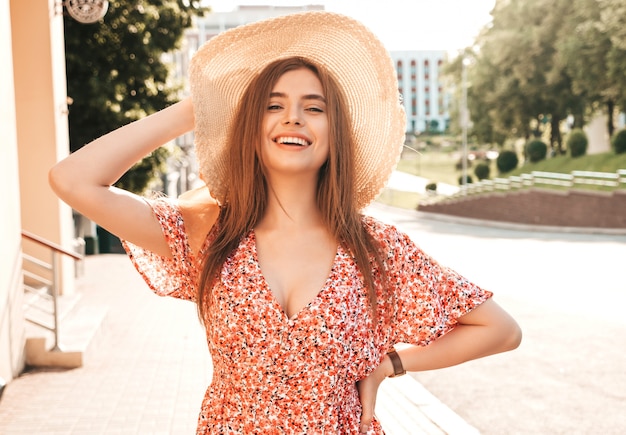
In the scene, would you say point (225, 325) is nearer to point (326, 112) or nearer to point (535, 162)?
point (326, 112)

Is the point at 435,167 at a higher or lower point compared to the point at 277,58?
lower

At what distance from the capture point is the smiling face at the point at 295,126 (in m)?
2.34

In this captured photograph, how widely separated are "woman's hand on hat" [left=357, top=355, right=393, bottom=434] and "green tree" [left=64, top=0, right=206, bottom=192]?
51.4 ft

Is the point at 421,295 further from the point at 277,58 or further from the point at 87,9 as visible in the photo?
the point at 87,9

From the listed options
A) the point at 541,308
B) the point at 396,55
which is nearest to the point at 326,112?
the point at 541,308

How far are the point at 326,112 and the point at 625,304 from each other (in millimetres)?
10086

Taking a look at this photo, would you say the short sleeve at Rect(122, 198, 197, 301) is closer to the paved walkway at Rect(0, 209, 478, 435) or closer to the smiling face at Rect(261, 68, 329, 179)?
the smiling face at Rect(261, 68, 329, 179)

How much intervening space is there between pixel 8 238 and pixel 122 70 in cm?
1161

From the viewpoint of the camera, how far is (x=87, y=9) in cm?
1144

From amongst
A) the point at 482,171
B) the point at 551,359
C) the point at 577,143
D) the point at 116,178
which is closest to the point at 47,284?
the point at 551,359

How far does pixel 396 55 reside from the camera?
16775 centimetres

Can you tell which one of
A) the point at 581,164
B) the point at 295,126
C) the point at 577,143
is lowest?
the point at 581,164

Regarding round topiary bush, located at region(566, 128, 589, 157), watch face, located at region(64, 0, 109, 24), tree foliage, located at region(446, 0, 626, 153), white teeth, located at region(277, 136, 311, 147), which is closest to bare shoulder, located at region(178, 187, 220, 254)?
white teeth, located at region(277, 136, 311, 147)

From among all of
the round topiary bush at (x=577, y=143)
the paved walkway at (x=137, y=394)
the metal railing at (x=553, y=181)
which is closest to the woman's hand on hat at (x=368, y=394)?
the paved walkway at (x=137, y=394)
